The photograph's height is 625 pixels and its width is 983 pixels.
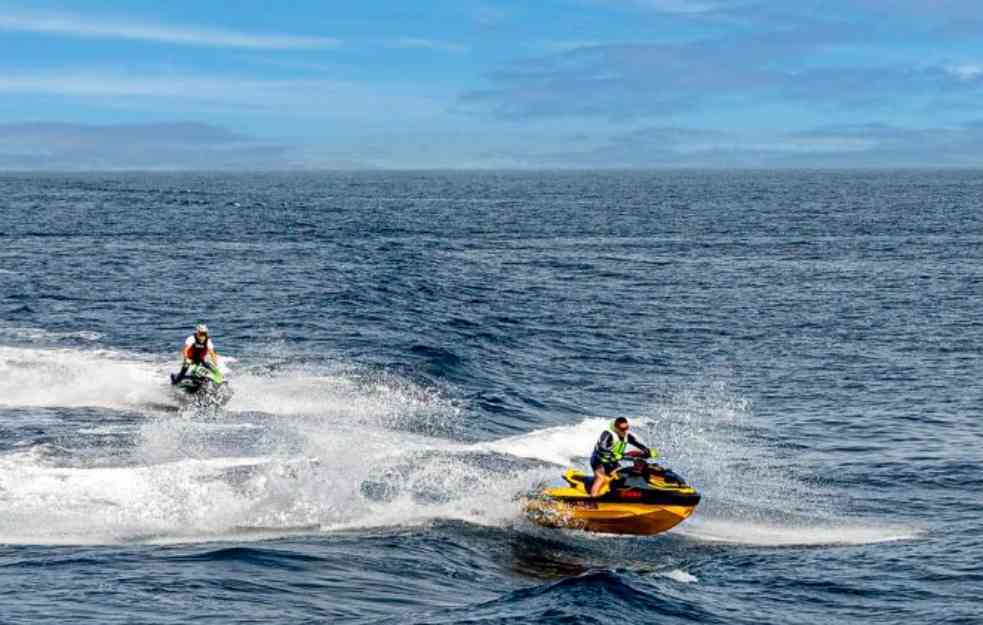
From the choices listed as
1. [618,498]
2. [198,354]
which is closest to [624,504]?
[618,498]

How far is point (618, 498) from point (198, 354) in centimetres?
1617

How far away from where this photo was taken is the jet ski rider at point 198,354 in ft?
123

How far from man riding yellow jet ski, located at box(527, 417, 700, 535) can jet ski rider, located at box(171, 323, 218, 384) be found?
47.8 feet

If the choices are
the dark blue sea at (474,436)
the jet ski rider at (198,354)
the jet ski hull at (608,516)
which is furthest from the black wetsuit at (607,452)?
the jet ski rider at (198,354)

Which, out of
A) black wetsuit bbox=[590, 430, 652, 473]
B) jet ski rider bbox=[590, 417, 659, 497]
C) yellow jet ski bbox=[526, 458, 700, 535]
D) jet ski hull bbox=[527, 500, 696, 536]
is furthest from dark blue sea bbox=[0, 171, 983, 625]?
black wetsuit bbox=[590, 430, 652, 473]

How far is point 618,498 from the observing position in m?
25.8

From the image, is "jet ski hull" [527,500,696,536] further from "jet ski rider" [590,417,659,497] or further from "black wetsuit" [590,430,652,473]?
"black wetsuit" [590,430,652,473]

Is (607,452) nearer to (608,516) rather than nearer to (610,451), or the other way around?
(610,451)

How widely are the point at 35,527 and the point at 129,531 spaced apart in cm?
177

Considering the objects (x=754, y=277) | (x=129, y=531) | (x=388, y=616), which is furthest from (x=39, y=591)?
(x=754, y=277)

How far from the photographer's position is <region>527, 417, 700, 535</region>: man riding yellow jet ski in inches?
1012

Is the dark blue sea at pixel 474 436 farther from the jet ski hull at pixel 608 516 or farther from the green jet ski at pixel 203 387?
the green jet ski at pixel 203 387

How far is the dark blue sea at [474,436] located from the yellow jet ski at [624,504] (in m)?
0.43

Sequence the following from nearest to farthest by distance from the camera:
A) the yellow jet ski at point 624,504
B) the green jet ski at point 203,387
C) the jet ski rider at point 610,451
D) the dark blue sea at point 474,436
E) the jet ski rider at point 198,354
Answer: the dark blue sea at point 474,436 → the yellow jet ski at point 624,504 → the jet ski rider at point 610,451 → the green jet ski at point 203,387 → the jet ski rider at point 198,354
